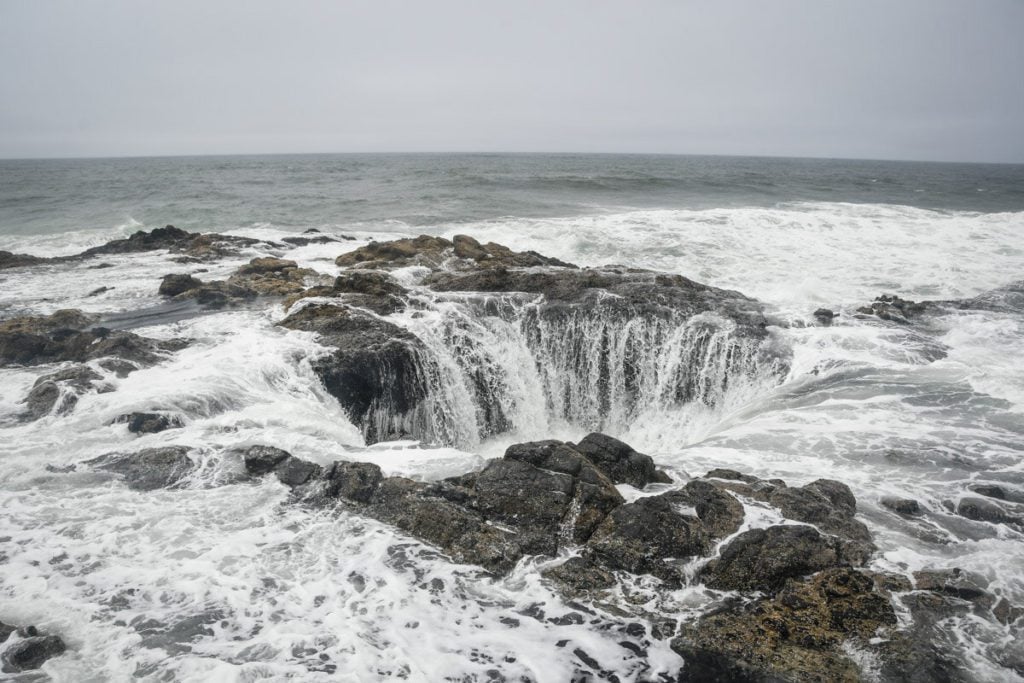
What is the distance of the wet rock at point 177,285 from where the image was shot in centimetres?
1403

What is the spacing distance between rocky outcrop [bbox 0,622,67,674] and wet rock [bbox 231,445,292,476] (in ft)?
8.84

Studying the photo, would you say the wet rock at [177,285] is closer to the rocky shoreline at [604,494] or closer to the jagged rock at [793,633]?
the rocky shoreline at [604,494]

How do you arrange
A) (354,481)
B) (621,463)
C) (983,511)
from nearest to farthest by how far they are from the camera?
(983,511)
(354,481)
(621,463)

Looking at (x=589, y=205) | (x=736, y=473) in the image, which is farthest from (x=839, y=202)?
(x=736, y=473)

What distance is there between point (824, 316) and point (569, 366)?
597 centimetres

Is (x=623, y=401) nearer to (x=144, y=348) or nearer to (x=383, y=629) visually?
(x=383, y=629)

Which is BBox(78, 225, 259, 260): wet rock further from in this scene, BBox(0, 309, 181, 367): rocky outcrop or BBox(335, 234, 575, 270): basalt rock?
BBox(0, 309, 181, 367): rocky outcrop

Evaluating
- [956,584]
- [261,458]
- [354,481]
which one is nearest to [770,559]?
[956,584]

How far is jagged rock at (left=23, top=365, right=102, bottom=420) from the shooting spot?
841cm

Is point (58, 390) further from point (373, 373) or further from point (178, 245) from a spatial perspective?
point (178, 245)

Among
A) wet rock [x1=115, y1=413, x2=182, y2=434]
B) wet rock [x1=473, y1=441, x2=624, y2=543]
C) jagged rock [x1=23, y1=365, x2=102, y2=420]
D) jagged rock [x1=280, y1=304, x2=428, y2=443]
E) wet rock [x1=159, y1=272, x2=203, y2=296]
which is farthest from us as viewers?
wet rock [x1=159, y1=272, x2=203, y2=296]

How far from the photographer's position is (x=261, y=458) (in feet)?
24.1

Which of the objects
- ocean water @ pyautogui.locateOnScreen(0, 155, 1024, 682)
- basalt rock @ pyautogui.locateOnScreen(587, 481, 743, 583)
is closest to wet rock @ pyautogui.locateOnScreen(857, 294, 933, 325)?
ocean water @ pyautogui.locateOnScreen(0, 155, 1024, 682)

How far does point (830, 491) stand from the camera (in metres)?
6.44
